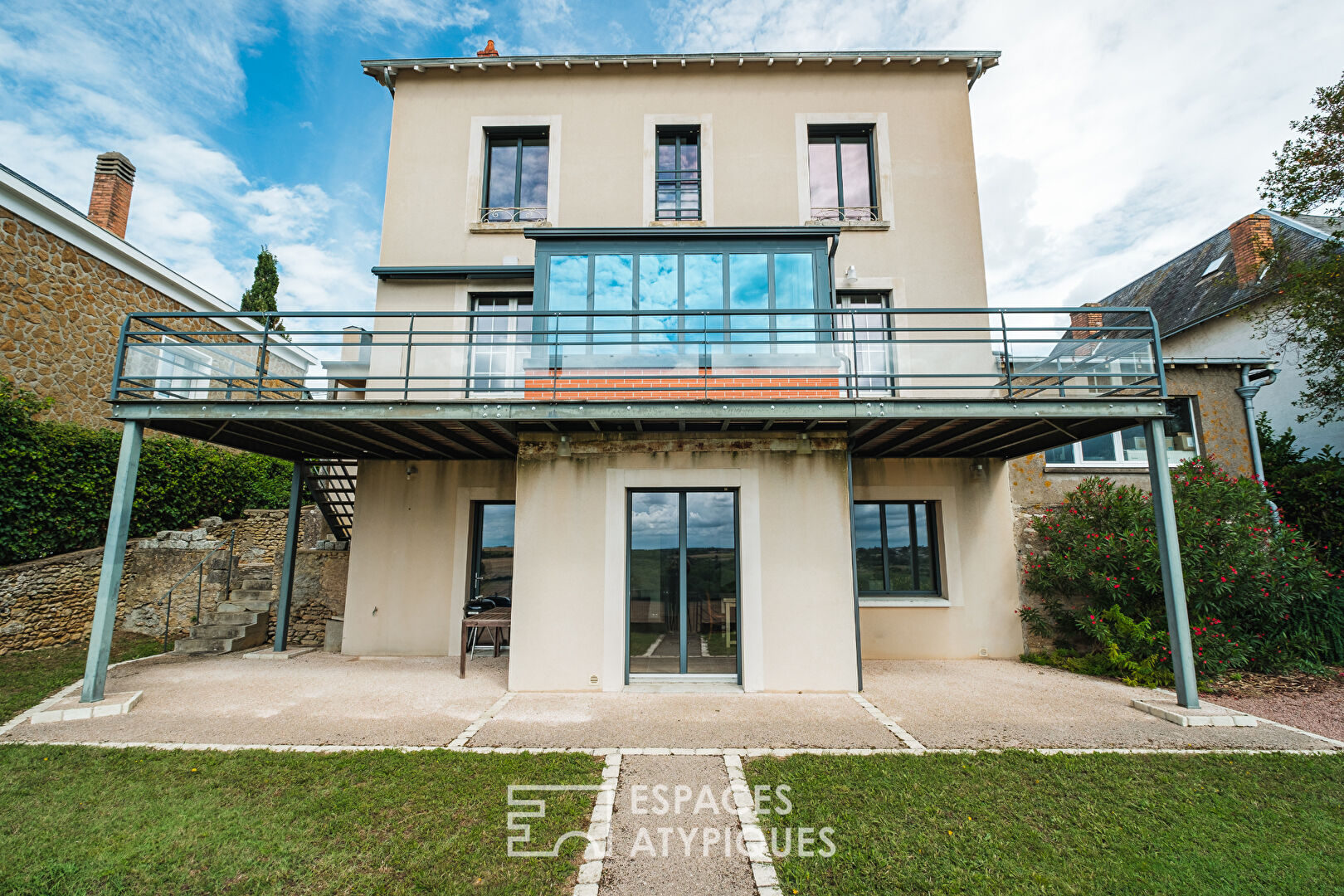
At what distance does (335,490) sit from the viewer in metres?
10.3

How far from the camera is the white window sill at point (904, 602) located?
902 cm

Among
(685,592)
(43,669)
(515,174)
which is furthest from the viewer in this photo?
(515,174)

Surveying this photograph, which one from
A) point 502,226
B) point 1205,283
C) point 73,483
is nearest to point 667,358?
point 502,226

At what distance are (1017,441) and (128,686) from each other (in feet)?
39.9

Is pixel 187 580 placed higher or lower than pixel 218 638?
higher

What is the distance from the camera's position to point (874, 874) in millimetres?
3254

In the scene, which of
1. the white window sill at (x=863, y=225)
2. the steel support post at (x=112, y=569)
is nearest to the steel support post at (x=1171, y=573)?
the white window sill at (x=863, y=225)

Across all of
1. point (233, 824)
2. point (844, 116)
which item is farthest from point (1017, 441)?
point (233, 824)

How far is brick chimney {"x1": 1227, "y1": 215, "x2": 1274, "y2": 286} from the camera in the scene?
13430 mm

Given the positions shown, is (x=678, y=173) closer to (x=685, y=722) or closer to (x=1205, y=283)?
(x=685, y=722)

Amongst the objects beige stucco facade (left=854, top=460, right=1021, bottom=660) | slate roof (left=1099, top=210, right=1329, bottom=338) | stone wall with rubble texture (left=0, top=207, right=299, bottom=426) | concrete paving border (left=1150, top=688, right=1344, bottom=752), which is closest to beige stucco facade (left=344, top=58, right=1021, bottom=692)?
beige stucco facade (left=854, top=460, right=1021, bottom=660)

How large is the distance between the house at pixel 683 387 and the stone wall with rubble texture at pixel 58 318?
16.8 feet
